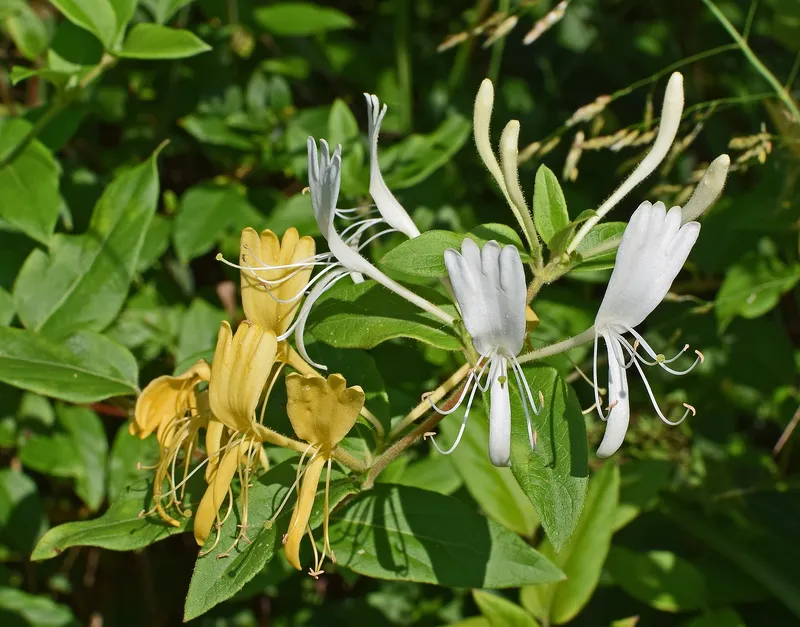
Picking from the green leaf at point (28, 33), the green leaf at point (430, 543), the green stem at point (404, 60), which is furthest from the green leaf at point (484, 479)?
the green leaf at point (28, 33)

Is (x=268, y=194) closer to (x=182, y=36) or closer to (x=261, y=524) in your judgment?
(x=182, y=36)

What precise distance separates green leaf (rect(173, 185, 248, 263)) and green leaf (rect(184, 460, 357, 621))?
1.98 ft

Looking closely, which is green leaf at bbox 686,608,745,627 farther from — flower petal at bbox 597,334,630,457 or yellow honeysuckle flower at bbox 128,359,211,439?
yellow honeysuckle flower at bbox 128,359,211,439

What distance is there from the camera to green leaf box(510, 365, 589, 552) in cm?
68

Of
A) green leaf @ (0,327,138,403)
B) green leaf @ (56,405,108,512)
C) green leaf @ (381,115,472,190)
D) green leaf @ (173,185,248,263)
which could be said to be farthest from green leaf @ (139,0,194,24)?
green leaf @ (56,405,108,512)

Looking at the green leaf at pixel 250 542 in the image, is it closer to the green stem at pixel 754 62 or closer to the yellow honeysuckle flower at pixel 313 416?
the yellow honeysuckle flower at pixel 313 416

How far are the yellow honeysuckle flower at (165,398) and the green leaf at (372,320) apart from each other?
15 cm

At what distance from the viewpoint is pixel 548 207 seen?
2.70 ft

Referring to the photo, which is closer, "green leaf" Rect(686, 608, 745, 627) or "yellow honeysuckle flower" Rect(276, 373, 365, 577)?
"yellow honeysuckle flower" Rect(276, 373, 365, 577)

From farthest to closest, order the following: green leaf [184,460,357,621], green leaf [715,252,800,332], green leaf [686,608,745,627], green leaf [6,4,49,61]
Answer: green leaf [6,4,49,61]
green leaf [715,252,800,332]
green leaf [686,608,745,627]
green leaf [184,460,357,621]

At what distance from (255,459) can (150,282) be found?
29.2 inches

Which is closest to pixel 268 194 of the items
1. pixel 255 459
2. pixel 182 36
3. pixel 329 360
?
pixel 182 36

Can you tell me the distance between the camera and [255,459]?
0.86 m

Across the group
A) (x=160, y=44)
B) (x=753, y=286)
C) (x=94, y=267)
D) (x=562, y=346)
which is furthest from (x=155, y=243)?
(x=753, y=286)
